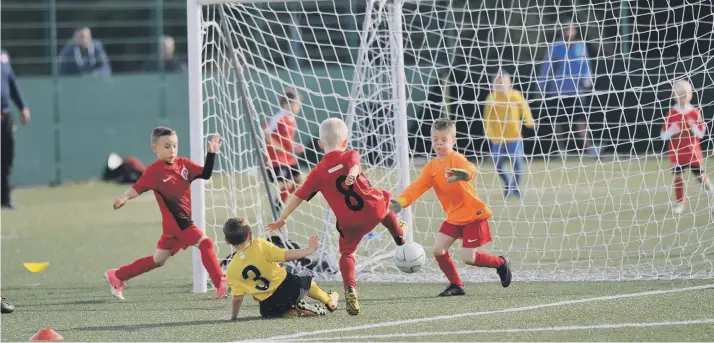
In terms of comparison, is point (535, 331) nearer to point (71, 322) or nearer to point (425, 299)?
point (425, 299)

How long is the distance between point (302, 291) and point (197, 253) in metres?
1.66

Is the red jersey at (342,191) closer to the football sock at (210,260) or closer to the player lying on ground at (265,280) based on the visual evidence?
the player lying on ground at (265,280)

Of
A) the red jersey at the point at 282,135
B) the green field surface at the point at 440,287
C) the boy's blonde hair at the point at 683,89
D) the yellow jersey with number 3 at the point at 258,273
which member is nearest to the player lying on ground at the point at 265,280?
the yellow jersey with number 3 at the point at 258,273

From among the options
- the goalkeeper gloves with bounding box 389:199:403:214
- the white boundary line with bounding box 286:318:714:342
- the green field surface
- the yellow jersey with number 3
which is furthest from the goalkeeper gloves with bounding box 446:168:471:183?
the white boundary line with bounding box 286:318:714:342

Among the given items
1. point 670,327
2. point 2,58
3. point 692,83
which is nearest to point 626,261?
point 692,83

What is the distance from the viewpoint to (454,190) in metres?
7.84

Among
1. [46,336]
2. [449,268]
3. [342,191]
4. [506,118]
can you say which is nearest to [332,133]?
[342,191]

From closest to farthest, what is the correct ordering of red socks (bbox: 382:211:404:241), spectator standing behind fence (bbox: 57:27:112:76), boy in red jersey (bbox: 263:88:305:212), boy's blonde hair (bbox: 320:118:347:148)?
1. boy's blonde hair (bbox: 320:118:347:148)
2. red socks (bbox: 382:211:404:241)
3. boy in red jersey (bbox: 263:88:305:212)
4. spectator standing behind fence (bbox: 57:27:112:76)

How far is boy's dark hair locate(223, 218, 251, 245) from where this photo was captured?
7.12m

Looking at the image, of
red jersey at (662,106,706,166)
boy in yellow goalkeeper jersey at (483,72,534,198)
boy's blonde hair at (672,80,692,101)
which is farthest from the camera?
boy in yellow goalkeeper jersey at (483,72,534,198)

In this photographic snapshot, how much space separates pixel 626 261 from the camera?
30.0 feet

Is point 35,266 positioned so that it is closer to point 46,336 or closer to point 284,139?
point 284,139

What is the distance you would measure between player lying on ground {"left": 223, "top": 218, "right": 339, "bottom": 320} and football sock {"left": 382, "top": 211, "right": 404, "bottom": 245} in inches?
28.2

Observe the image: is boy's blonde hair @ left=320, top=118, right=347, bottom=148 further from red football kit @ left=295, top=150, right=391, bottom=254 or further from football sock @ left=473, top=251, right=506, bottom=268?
football sock @ left=473, top=251, right=506, bottom=268
